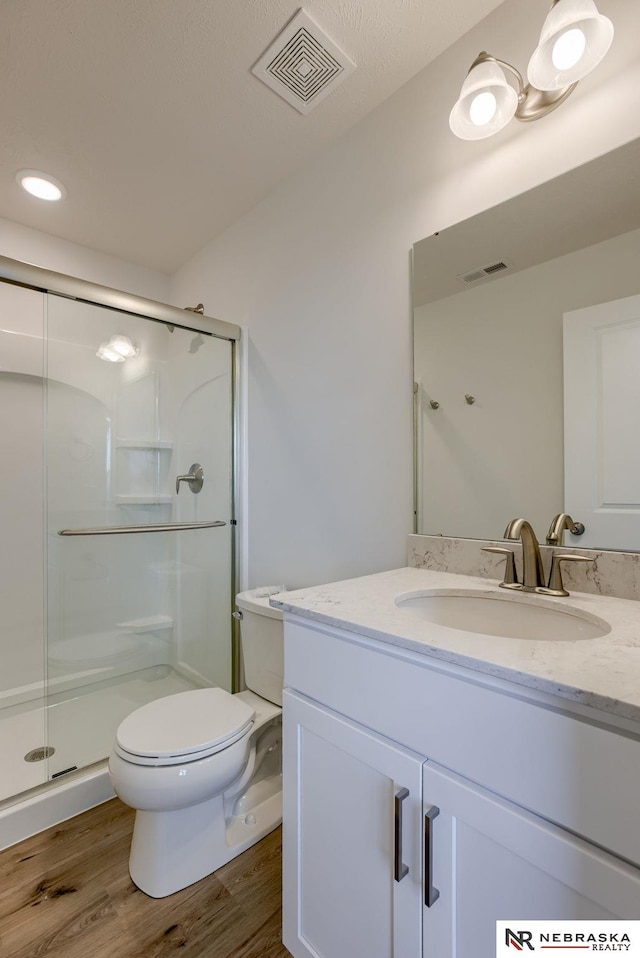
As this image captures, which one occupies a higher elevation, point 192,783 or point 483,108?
point 483,108

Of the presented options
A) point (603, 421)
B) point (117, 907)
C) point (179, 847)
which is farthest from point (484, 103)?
point (117, 907)

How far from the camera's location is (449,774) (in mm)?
687

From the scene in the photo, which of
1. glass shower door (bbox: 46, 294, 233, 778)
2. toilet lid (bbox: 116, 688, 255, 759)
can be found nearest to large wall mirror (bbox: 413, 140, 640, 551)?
toilet lid (bbox: 116, 688, 255, 759)

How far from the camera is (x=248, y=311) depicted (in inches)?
83.3

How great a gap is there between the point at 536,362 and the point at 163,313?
1.56m

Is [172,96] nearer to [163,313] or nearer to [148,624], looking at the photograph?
[163,313]

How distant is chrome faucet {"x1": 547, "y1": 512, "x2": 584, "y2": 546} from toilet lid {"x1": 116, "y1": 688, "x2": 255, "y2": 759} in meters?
1.03

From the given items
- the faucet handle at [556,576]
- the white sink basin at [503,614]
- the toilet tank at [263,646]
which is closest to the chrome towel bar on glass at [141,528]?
the toilet tank at [263,646]

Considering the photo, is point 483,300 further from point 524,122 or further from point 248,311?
point 248,311

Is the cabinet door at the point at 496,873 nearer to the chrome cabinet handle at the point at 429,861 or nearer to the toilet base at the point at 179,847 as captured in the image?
the chrome cabinet handle at the point at 429,861

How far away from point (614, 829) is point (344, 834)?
1.73 ft

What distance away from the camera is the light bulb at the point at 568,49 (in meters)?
0.93

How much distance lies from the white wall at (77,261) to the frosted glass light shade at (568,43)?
7.44 ft

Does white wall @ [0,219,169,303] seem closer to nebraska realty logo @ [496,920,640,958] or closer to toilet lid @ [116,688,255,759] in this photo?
toilet lid @ [116,688,255,759]
